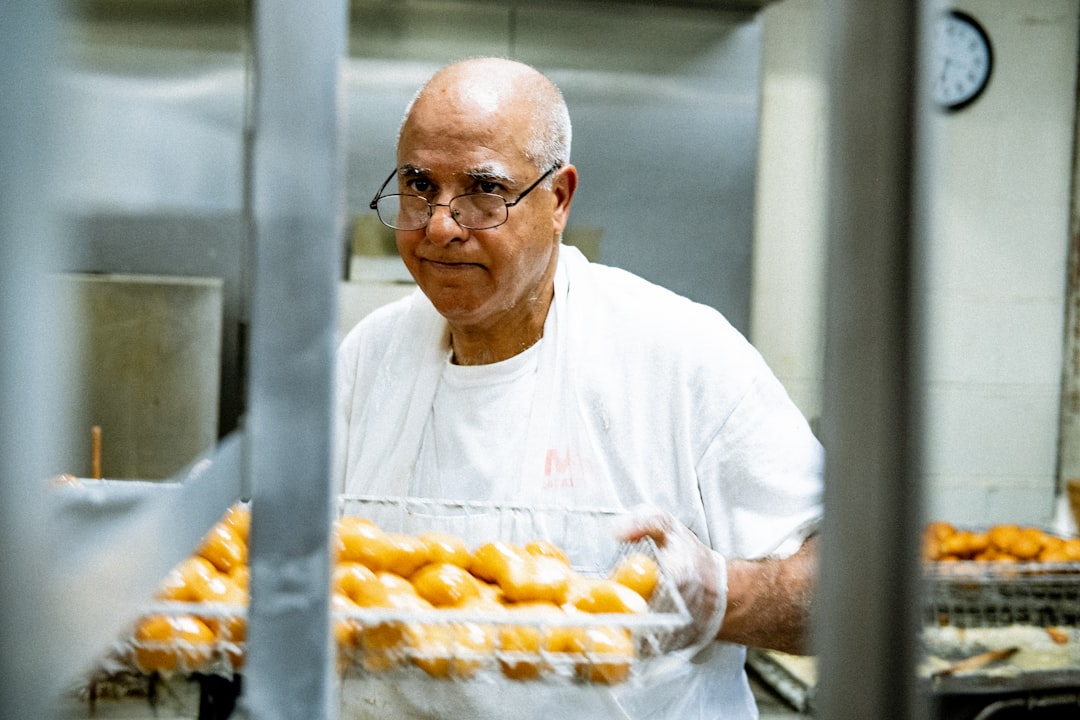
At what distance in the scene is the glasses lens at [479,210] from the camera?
139 centimetres

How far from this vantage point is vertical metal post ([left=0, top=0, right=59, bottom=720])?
285 mm

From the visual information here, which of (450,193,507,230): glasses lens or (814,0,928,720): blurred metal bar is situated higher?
(450,193,507,230): glasses lens

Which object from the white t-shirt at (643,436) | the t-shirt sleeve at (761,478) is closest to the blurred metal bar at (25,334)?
the white t-shirt at (643,436)

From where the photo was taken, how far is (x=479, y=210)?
1405 mm

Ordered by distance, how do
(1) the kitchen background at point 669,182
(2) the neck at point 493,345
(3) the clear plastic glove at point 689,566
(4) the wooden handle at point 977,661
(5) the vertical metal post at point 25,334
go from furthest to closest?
(1) the kitchen background at point 669,182, (4) the wooden handle at point 977,661, (2) the neck at point 493,345, (3) the clear plastic glove at point 689,566, (5) the vertical metal post at point 25,334

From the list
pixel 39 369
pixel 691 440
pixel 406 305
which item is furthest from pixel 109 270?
pixel 39 369

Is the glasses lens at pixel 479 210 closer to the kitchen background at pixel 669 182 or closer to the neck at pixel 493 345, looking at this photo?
the neck at pixel 493 345

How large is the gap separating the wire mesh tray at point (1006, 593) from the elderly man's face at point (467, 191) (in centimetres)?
120

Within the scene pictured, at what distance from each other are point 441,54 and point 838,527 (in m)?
2.79

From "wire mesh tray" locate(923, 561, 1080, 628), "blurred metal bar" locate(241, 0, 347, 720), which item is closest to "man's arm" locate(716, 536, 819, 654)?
"wire mesh tray" locate(923, 561, 1080, 628)

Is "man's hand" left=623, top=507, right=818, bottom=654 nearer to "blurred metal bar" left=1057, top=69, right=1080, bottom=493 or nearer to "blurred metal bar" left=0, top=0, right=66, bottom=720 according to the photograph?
"blurred metal bar" left=0, top=0, right=66, bottom=720

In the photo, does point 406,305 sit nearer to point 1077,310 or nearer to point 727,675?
point 727,675

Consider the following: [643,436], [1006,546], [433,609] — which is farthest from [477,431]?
[1006,546]

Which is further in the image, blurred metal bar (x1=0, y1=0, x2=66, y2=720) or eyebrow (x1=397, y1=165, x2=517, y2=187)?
eyebrow (x1=397, y1=165, x2=517, y2=187)
